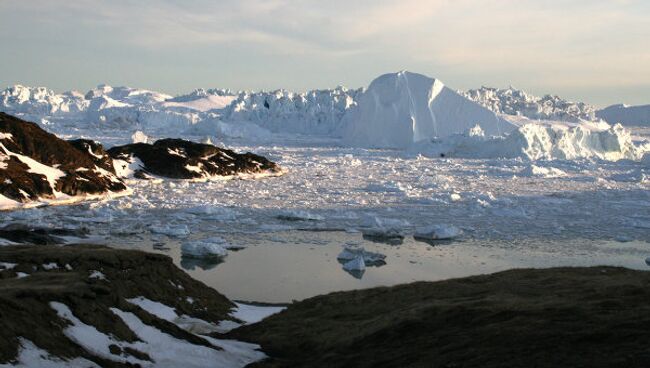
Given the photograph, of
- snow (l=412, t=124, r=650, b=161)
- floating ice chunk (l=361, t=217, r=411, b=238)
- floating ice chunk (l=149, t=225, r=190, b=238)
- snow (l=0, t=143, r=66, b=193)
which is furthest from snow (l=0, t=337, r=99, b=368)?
snow (l=412, t=124, r=650, b=161)

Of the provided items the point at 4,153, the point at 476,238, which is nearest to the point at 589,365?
the point at 476,238

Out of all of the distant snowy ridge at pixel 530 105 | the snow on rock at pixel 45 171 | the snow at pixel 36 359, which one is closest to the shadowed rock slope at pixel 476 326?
the snow at pixel 36 359

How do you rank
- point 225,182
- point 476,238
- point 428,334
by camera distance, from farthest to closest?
point 225,182 → point 476,238 → point 428,334

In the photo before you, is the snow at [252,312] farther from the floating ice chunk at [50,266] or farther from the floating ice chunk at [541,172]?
the floating ice chunk at [541,172]

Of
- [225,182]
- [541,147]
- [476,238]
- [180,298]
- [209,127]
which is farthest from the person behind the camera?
[209,127]

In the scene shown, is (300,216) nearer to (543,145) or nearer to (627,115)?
(543,145)

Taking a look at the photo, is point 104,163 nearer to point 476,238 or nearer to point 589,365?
point 476,238
